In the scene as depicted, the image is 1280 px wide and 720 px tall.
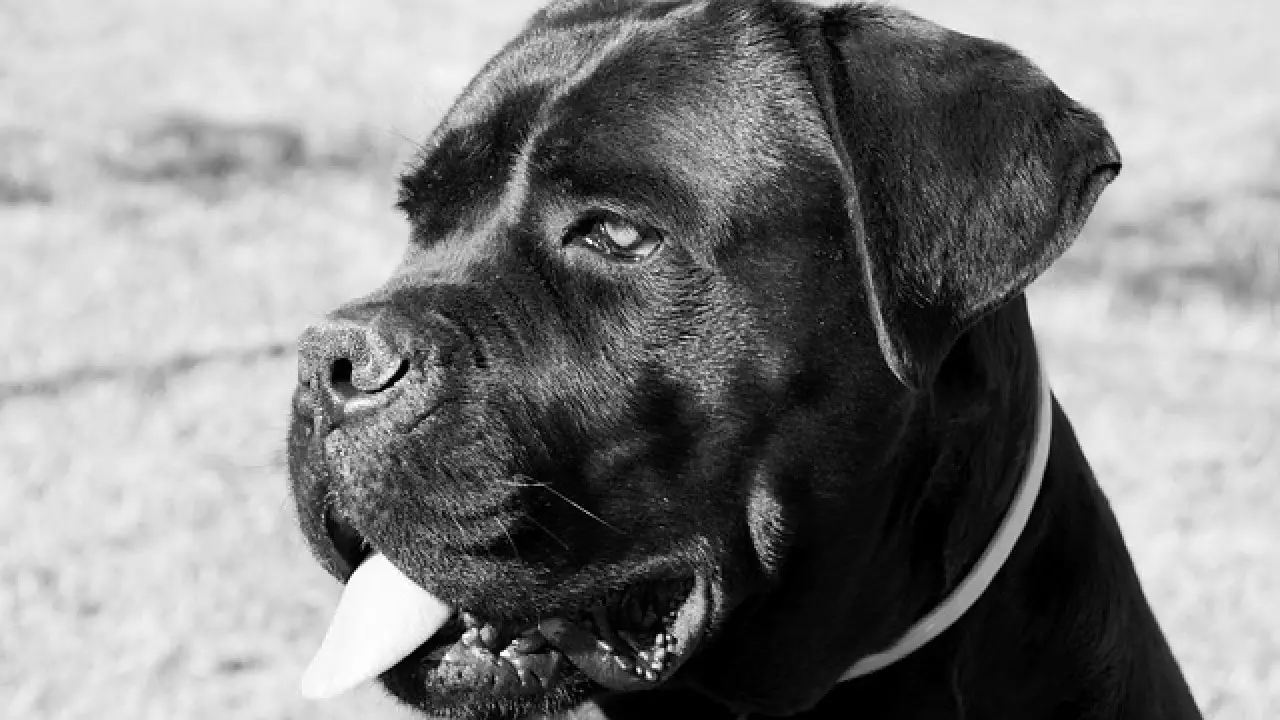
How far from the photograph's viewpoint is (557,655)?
2.89m

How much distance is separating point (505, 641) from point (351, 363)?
56 centimetres

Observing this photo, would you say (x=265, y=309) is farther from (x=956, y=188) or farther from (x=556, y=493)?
(x=956, y=188)

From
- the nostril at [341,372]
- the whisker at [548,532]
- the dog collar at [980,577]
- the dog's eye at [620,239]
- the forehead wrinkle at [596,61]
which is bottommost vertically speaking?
the dog collar at [980,577]

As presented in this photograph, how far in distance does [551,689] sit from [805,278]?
808mm

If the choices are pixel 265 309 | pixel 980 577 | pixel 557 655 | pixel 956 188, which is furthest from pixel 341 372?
pixel 265 309

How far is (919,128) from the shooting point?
2742mm

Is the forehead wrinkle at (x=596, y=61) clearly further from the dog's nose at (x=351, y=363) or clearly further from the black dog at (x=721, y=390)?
the dog's nose at (x=351, y=363)

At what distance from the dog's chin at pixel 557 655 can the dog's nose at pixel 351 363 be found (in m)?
0.42

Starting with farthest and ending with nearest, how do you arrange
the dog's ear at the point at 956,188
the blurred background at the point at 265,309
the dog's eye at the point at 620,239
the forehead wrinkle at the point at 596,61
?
1. the blurred background at the point at 265,309
2. the forehead wrinkle at the point at 596,61
3. the dog's eye at the point at 620,239
4. the dog's ear at the point at 956,188

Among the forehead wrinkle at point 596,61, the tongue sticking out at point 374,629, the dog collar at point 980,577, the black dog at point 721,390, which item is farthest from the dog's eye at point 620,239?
the dog collar at point 980,577

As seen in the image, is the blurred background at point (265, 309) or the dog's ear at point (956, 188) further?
the blurred background at point (265, 309)

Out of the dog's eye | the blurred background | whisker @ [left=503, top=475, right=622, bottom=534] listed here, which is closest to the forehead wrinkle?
the dog's eye

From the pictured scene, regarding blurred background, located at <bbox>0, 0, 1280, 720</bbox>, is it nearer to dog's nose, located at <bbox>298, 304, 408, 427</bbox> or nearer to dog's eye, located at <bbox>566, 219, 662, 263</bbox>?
dog's nose, located at <bbox>298, 304, 408, 427</bbox>

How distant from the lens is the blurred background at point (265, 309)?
5.06 m
